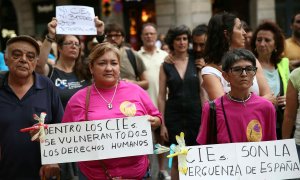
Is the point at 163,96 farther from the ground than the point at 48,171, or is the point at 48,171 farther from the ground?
the point at 163,96

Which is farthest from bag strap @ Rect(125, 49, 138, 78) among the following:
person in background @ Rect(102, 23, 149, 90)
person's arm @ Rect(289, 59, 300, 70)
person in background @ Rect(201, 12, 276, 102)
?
person in background @ Rect(201, 12, 276, 102)

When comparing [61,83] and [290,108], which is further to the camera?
[61,83]

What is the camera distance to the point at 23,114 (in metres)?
3.60

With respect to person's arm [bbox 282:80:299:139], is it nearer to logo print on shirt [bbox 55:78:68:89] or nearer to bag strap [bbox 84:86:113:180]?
bag strap [bbox 84:86:113:180]

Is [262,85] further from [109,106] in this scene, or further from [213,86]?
[109,106]

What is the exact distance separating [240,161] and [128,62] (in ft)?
10.6

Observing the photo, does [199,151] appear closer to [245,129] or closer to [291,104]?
[245,129]

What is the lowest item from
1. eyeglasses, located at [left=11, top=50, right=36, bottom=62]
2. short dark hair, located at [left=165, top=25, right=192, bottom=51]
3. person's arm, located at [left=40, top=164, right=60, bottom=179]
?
person's arm, located at [left=40, top=164, right=60, bottom=179]

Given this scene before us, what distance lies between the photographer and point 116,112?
344 centimetres

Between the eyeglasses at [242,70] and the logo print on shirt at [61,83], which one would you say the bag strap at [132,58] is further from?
the eyeglasses at [242,70]

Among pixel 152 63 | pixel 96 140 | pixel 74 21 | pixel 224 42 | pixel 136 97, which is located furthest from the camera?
pixel 152 63

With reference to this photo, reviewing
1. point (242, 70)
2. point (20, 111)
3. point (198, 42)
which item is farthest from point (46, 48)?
point (242, 70)

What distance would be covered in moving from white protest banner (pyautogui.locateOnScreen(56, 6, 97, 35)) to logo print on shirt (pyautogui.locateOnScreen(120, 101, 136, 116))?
4.69ft

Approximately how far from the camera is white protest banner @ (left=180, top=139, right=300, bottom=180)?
10.3 feet
